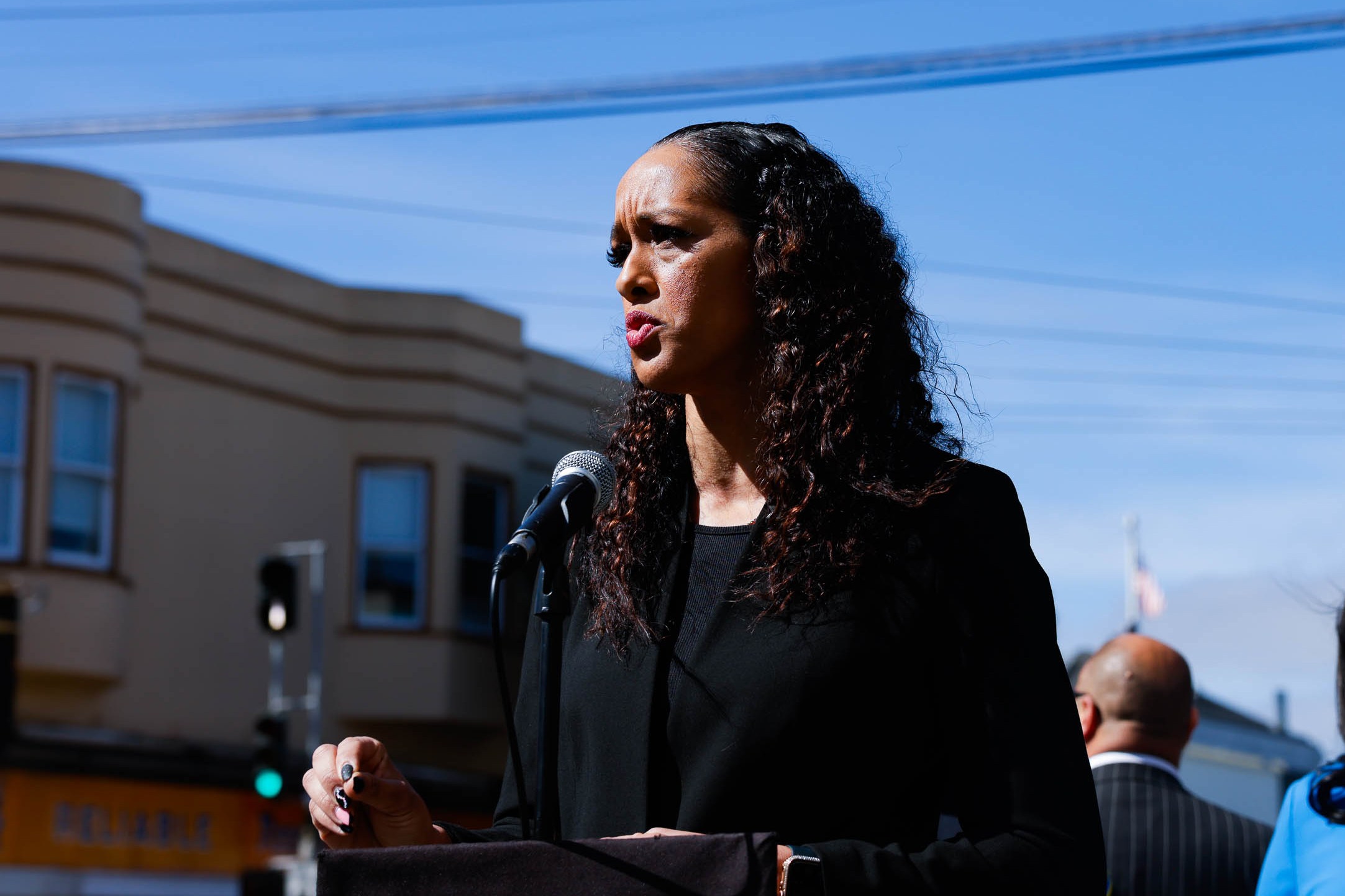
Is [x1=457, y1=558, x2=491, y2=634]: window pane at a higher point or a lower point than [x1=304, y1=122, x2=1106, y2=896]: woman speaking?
higher

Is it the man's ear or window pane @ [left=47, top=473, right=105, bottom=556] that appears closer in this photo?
the man's ear

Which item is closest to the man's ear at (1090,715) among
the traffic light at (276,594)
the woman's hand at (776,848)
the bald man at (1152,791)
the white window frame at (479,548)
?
the bald man at (1152,791)

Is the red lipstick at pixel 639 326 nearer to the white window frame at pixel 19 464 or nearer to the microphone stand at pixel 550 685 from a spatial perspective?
the microphone stand at pixel 550 685

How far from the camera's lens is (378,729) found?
20828 millimetres

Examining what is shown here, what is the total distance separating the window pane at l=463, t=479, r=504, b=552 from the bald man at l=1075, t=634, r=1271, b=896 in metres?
16.2

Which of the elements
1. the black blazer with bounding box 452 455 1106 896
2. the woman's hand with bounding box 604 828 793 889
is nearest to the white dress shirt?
the black blazer with bounding box 452 455 1106 896

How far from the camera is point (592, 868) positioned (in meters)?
2.17

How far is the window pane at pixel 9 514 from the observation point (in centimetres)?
1716

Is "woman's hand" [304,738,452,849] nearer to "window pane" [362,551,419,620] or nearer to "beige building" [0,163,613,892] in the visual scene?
"beige building" [0,163,613,892]

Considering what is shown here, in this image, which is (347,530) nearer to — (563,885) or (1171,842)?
(1171,842)

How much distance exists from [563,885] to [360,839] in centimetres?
47

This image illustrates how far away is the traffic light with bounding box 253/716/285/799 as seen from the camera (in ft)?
46.8

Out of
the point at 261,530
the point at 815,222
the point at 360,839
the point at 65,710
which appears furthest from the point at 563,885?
the point at 261,530

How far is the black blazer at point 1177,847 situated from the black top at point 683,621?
279 cm
